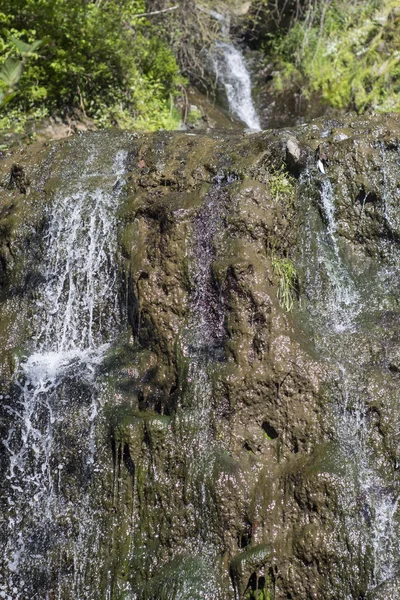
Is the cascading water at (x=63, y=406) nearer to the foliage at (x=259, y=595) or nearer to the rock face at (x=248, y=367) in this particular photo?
the rock face at (x=248, y=367)

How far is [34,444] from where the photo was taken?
15.5 feet

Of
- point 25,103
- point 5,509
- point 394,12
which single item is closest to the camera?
point 5,509

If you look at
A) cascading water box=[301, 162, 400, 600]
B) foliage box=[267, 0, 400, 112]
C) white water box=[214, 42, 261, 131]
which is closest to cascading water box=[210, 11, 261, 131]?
white water box=[214, 42, 261, 131]

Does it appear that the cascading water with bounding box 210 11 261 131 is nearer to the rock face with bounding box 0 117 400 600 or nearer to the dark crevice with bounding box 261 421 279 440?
the rock face with bounding box 0 117 400 600

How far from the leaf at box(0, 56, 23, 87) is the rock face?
3436 mm

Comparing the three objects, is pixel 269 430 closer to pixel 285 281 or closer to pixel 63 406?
pixel 285 281

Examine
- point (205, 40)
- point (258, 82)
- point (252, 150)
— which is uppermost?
point (252, 150)

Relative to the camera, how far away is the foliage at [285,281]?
16.0 feet

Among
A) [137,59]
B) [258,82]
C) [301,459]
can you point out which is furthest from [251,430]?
[258,82]

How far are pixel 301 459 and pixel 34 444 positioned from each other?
1.98 metres

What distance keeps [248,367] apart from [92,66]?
6120 mm

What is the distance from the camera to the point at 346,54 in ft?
35.2

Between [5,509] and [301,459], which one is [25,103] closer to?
[5,509]

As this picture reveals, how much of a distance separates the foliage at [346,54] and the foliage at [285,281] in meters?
5.91
